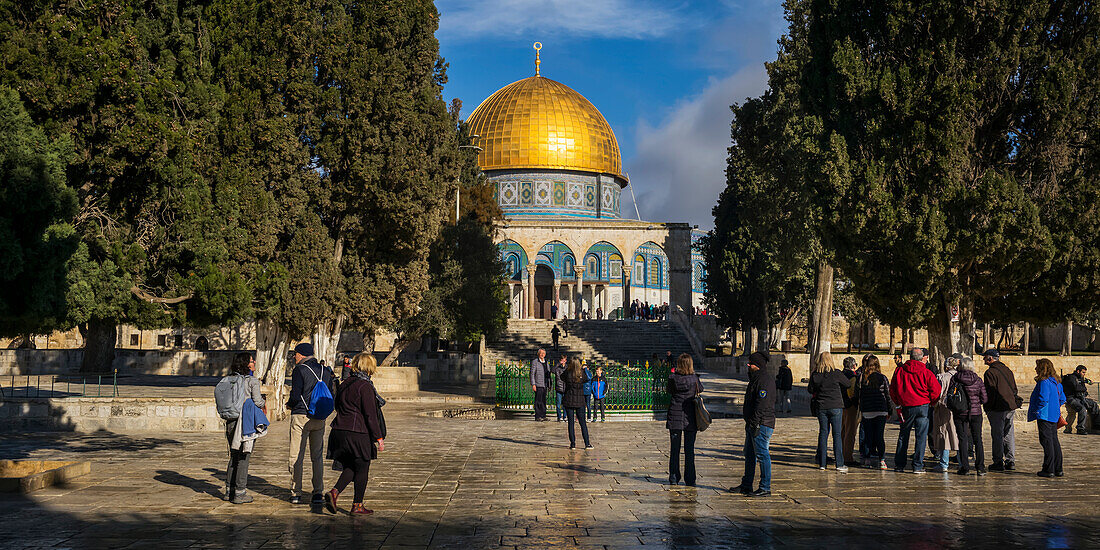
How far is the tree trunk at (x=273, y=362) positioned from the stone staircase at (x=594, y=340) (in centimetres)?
1765

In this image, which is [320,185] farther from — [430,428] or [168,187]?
[168,187]

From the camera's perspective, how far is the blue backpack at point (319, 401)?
7.88 metres

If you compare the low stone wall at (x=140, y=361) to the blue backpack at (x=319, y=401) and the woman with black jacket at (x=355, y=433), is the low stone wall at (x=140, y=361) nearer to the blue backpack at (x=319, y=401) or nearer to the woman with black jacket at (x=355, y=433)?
the blue backpack at (x=319, y=401)

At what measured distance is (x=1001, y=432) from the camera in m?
10.1

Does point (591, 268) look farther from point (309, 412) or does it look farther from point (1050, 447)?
point (309, 412)

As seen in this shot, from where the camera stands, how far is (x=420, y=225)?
17.8 metres

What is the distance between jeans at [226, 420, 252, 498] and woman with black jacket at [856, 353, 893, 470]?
6910mm

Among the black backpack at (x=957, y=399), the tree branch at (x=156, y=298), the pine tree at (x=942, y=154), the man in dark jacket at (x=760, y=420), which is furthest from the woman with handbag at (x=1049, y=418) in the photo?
the tree branch at (x=156, y=298)

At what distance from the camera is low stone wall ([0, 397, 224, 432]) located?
46.4 feet

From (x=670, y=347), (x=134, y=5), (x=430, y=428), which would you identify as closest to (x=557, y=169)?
(x=670, y=347)

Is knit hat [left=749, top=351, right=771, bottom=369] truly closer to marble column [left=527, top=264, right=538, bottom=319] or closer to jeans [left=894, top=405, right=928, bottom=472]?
jeans [left=894, top=405, right=928, bottom=472]

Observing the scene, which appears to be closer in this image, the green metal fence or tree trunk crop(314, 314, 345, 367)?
the green metal fence

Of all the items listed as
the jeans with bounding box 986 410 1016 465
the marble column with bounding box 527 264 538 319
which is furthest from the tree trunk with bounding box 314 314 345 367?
the marble column with bounding box 527 264 538 319

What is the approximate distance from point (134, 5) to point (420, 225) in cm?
812
